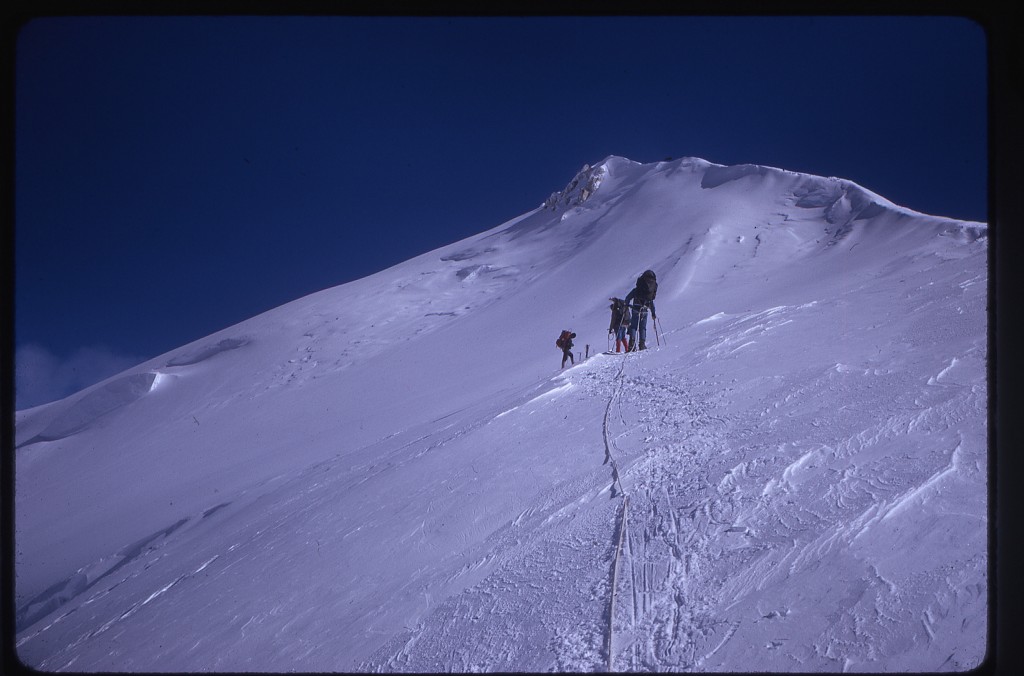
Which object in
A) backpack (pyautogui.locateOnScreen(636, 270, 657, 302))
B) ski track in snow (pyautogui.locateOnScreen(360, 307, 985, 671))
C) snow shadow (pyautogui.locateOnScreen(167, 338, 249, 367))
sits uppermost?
ski track in snow (pyautogui.locateOnScreen(360, 307, 985, 671))

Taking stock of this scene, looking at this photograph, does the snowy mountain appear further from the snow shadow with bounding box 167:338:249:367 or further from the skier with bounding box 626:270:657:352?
the snow shadow with bounding box 167:338:249:367

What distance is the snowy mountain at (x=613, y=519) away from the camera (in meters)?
2.71

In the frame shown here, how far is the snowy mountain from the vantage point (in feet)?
8.87

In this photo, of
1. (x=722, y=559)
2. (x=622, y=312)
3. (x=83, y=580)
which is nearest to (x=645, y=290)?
(x=622, y=312)

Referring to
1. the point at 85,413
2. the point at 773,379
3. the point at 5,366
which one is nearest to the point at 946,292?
the point at 773,379

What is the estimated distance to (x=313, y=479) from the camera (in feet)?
22.2

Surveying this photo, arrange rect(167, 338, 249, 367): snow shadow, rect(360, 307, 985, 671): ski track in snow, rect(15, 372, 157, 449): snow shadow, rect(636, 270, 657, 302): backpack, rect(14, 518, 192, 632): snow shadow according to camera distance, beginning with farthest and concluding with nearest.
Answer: rect(167, 338, 249, 367): snow shadow
rect(15, 372, 157, 449): snow shadow
rect(636, 270, 657, 302): backpack
rect(14, 518, 192, 632): snow shadow
rect(360, 307, 985, 671): ski track in snow

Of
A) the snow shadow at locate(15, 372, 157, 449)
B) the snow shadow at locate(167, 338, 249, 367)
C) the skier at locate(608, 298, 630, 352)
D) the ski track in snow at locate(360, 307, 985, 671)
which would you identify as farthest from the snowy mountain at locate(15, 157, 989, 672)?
the snow shadow at locate(167, 338, 249, 367)

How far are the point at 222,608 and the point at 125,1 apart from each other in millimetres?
3483

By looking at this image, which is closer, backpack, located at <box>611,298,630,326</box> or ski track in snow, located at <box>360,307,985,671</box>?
ski track in snow, located at <box>360,307,985,671</box>

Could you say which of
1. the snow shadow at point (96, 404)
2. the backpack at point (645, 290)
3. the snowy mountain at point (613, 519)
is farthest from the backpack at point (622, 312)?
the snow shadow at point (96, 404)

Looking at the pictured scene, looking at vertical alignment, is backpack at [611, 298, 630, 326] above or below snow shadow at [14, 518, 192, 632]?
above

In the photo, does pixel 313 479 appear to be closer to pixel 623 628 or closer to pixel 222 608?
pixel 222 608

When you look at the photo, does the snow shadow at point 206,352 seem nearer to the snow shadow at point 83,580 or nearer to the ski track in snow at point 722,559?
the snow shadow at point 83,580
